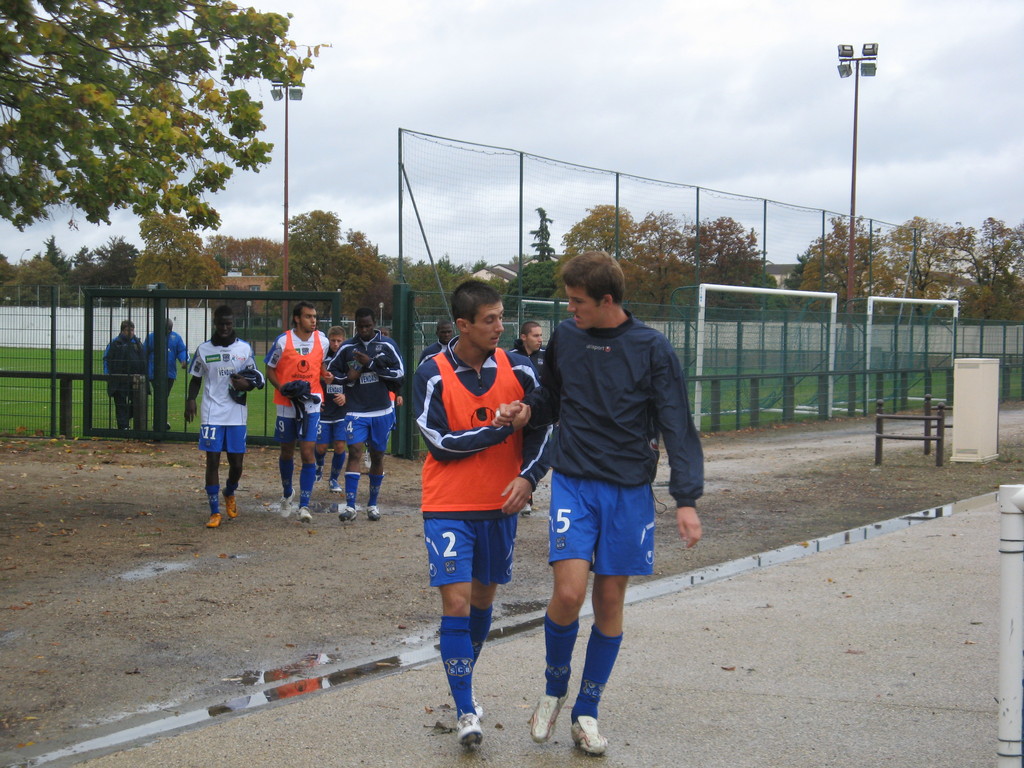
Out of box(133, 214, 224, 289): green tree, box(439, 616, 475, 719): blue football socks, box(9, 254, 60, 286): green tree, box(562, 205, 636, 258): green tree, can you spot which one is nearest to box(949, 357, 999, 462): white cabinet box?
box(562, 205, 636, 258): green tree

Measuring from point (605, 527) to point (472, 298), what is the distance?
106 centimetres

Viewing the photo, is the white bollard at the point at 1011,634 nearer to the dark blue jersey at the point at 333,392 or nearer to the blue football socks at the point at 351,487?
the blue football socks at the point at 351,487

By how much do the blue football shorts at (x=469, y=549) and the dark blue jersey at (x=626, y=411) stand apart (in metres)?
0.41

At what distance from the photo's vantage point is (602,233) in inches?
762

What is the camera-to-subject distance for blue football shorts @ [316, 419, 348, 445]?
36.3 feet

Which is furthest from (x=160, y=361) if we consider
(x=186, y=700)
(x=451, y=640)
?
(x=451, y=640)

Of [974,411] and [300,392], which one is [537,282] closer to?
[974,411]

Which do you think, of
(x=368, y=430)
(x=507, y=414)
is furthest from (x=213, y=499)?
(x=507, y=414)

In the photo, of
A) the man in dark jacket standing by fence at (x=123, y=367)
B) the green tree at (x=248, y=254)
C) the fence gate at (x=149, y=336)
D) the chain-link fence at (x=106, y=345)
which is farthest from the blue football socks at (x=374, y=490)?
the green tree at (x=248, y=254)

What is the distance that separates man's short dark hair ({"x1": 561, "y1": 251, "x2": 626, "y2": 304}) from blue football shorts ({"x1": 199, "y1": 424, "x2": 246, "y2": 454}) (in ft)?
19.5

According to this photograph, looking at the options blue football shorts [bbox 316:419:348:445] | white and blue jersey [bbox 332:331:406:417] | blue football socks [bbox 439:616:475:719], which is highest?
white and blue jersey [bbox 332:331:406:417]

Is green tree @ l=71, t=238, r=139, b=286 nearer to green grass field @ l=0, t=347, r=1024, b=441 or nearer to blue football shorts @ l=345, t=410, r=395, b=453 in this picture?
green grass field @ l=0, t=347, r=1024, b=441

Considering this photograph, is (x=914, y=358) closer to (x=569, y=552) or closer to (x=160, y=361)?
(x=160, y=361)

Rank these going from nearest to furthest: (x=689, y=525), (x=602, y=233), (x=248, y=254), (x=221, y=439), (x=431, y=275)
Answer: (x=689, y=525) < (x=221, y=439) < (x=431, y=275) < (x=602, y=233) < (x=248, y=254)
